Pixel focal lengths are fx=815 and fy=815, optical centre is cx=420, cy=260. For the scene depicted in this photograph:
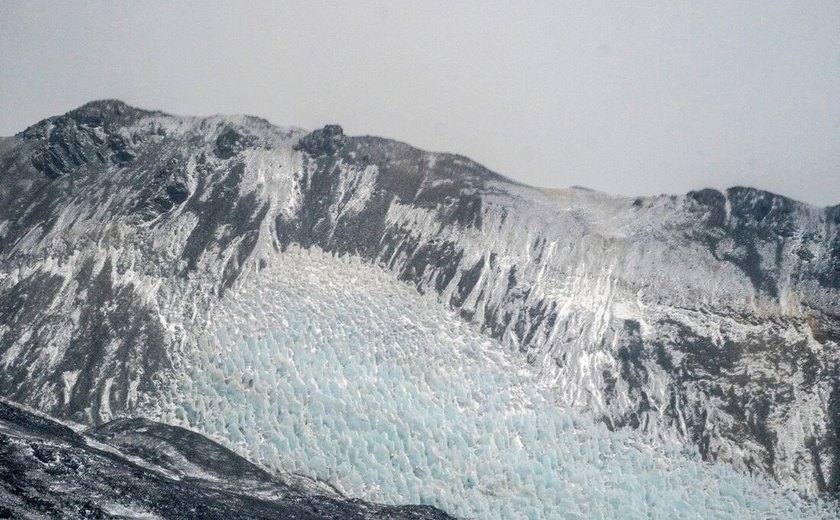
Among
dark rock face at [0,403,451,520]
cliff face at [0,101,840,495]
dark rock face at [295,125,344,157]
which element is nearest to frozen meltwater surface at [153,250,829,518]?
cliff face at [0,101,840,495]

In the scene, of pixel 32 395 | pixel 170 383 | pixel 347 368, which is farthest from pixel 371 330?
pixel 32 395

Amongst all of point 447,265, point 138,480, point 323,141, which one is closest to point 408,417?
point 447,265

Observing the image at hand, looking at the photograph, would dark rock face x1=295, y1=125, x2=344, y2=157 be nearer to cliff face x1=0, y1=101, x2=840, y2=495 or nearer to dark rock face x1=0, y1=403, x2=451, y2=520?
cliff face x1=0, y1=101, x2=840, y2=495

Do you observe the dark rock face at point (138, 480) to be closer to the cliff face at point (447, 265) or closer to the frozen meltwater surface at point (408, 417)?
the frozen meltwater surface at point (408, 417)

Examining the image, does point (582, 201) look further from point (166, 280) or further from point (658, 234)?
point (166, 280)

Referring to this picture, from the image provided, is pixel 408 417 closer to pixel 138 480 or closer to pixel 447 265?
pixel 447 265

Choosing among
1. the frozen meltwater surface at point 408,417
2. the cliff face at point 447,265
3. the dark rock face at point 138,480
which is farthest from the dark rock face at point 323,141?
the dark rock face at point 138,480
